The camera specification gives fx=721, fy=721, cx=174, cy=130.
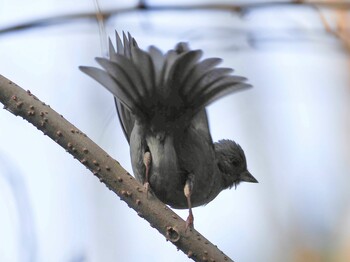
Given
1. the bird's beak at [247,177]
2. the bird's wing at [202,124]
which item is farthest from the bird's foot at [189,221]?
the bird's beak at [247,177]

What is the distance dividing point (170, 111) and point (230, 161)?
106cm

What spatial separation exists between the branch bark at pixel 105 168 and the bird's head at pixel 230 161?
1.39 metres

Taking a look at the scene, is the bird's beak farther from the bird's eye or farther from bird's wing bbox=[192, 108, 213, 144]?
bird's wing bbox=[192, 108, 213, 144]

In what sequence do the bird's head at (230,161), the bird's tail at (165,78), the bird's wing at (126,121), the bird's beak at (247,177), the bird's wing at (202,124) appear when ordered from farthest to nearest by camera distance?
the bird's beak at (247,177) < the bird's head at (230,161) < the bird's wing at (126,121) < the bird's wing at (202,124) < the bird's tail at (165,78)

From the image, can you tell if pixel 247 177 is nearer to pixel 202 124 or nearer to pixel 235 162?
pixel 235 162

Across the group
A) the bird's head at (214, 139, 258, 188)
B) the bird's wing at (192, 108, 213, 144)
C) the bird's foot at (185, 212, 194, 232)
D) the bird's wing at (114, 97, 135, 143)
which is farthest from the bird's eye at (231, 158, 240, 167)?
the bird's foot at (185, 212, 194, 232)

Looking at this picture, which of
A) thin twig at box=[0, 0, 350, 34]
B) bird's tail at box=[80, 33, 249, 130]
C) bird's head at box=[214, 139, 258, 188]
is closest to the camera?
thin twig at box=[0, 0, 350, 34]

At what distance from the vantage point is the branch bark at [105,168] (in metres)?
3.04

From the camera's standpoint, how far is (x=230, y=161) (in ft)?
15.4

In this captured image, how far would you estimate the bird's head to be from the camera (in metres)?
4.65

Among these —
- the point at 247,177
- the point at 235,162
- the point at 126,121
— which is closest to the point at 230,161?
the point at 235,162

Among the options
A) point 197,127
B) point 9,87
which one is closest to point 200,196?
point 197,127

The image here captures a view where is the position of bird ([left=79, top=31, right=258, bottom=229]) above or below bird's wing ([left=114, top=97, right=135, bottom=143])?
below

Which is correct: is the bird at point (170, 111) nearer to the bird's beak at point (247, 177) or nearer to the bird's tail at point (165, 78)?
the bird's tail at point (165, 78)
